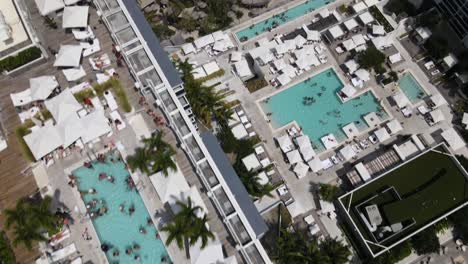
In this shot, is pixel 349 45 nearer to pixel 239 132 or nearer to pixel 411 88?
pixel 411 88

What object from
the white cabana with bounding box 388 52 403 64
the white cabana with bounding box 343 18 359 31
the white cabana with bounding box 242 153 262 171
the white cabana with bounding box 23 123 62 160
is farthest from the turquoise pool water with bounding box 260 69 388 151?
the white cabana with bounding box 23 123 62 160

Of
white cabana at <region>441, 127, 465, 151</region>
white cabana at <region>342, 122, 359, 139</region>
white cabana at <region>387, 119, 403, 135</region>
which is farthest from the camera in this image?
white cabana at <region>342, 122, 359, 139</region>

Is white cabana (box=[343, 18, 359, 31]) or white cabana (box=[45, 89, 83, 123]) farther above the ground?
white cabana (box=[45, 89, 83, 123])

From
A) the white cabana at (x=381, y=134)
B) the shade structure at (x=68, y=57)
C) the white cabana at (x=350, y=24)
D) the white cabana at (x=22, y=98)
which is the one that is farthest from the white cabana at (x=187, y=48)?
the white cabana at (x=381, y=134)

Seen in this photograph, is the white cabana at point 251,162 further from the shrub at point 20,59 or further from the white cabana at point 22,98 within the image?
the shrub at point 20,59

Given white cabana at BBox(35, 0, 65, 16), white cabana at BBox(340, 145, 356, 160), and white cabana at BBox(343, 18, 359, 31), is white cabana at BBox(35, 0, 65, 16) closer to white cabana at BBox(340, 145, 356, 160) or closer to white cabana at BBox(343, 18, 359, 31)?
white cabana at BBox(343, 18, 359, 31)

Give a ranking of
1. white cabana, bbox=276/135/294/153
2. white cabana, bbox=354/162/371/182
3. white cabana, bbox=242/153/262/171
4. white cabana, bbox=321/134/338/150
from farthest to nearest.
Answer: white cabana, bbox=321/134/338/150 → white cabana, bbox=276/135/294/153 → white cabana, bbox=242/153/262/171 → white cabana, bbox=354/162/371/182

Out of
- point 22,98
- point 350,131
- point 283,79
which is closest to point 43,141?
point 22,98

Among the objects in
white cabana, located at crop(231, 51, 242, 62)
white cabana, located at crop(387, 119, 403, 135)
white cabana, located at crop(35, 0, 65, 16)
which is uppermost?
white cabana, located at crop(35, 0, 65, 16)
